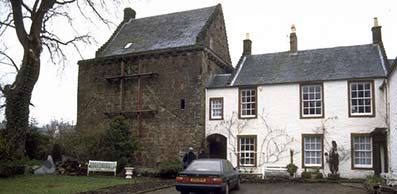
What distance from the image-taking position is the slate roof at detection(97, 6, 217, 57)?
28000mm

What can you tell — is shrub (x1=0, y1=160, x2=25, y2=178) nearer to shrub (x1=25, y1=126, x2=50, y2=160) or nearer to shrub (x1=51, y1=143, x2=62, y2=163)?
shrub (x1=25, y1=126, x2=50, y2=160)

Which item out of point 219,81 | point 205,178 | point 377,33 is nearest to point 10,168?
point 205,178

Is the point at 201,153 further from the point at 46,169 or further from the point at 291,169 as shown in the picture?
the point at 46,169

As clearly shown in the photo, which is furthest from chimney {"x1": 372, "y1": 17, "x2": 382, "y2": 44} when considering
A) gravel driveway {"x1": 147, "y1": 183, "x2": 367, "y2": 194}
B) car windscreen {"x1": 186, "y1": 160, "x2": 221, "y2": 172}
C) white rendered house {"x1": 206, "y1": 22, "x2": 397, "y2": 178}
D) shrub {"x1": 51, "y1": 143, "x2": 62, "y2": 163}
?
shrub {"x1": 51, "y1": 143, "x2": 62, "y2": 163}

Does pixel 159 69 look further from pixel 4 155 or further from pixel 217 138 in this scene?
pixel 4 155

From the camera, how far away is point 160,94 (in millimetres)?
26797

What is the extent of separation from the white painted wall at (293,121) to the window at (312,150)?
0.28 m

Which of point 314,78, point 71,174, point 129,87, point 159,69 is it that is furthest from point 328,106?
point 71,174

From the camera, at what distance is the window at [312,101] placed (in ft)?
76.2

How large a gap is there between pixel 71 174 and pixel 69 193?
928cm

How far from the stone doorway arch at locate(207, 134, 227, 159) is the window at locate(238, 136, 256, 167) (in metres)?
1.20

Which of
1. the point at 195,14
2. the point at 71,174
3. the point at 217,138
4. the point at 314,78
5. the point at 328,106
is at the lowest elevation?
the point at 71,174

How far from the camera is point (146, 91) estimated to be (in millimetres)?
27312

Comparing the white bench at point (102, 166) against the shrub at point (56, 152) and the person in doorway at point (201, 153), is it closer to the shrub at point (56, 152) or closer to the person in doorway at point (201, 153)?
the person in doorway at point (201, 153)
